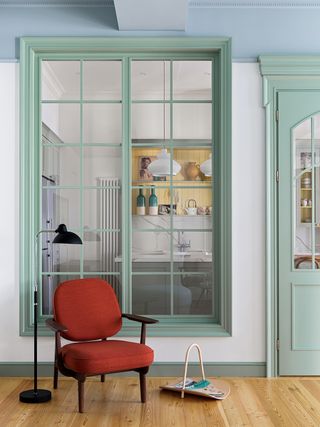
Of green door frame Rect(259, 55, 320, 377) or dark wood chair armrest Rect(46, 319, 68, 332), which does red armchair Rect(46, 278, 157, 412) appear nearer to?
dark wood chair armrest Rect(46, 319, 68, 332)

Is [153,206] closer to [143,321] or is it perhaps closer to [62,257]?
[62,257]

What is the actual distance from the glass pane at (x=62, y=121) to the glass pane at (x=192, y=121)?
79cm

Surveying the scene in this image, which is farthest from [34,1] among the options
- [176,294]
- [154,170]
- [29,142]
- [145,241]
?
[176,294]

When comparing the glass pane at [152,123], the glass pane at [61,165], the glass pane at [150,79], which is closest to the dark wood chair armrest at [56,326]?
the glass pane at [61,165]

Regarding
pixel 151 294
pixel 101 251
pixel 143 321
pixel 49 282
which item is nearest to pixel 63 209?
pixel 101 251

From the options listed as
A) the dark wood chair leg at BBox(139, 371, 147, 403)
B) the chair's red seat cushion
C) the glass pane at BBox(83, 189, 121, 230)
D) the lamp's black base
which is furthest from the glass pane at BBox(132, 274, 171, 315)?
the lamp's black base

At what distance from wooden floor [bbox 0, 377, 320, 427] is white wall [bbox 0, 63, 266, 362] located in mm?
247

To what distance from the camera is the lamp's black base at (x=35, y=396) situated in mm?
4184

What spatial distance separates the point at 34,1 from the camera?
4.84 meters

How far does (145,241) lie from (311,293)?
53.5 inches

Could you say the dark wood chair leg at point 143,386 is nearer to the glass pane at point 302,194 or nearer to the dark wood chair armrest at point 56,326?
the dark wood chair armrest at point 56,326

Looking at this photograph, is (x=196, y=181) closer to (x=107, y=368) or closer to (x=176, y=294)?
(x=176, y=294)

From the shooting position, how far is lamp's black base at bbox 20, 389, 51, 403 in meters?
4.18

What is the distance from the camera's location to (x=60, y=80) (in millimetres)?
4996
